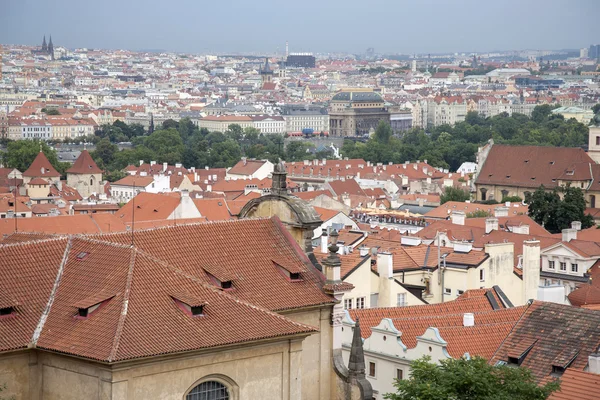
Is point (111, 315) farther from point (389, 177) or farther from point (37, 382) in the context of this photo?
point (389, 177)

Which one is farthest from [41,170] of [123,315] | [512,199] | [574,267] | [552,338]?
[123,315]

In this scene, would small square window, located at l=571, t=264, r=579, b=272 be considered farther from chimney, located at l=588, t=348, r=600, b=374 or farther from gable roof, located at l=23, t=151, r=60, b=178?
gable roof, located at l=23, t=151, r=60, b=178

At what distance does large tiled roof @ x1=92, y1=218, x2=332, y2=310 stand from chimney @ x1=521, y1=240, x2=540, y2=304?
81.1 feet

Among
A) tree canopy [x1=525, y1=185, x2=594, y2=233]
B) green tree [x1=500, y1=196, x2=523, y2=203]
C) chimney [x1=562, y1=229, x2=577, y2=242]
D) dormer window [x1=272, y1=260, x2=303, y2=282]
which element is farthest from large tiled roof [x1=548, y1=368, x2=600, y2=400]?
green tree [x1=500, y1=196, x2=523, y2=203]

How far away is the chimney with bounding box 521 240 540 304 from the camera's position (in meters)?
51.2

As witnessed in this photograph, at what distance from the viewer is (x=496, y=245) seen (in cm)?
5053

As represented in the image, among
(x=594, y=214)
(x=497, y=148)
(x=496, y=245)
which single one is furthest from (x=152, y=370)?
(x=497, y=148)

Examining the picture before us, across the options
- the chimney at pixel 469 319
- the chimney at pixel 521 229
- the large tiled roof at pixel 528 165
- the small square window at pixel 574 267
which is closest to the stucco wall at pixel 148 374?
the chimney at pixel 469 319

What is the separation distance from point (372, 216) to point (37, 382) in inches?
2421

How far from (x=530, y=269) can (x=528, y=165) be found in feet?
185

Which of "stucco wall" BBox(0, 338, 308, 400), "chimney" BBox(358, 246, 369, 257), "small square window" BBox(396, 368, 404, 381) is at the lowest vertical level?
"small square window" BBox(396, 368, 404, 381)

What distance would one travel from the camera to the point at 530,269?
169 ft

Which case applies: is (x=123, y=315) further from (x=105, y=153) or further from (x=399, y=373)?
(x=105, y=153)

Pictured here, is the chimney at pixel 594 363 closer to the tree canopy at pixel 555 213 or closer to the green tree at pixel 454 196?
the tree canopy at pixel 555 213
